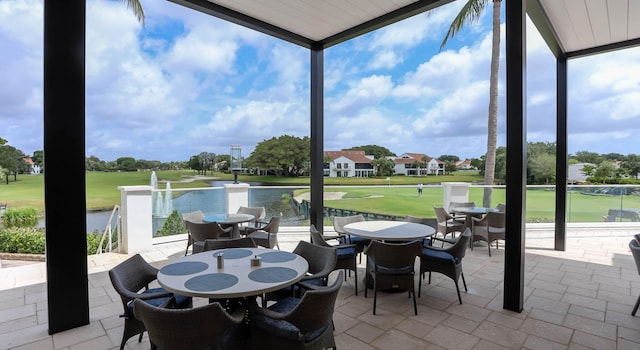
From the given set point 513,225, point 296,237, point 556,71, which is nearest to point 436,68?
point 556,71

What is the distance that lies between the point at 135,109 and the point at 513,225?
23172mm

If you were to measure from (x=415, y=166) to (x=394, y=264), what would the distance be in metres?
18.6

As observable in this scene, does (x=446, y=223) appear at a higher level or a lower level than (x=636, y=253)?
lower

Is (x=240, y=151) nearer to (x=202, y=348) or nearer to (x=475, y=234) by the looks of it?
(x=475, y=234)

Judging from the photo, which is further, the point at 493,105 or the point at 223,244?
the point at 493,105

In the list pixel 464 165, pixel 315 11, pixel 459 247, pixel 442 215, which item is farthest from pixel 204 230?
pixel 464 165

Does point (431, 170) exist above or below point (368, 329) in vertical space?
above

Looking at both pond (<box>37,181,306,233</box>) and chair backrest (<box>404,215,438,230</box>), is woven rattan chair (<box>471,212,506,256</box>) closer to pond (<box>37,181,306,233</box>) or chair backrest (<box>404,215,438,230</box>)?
chair backrest (<box>404,215,438,230</box>)

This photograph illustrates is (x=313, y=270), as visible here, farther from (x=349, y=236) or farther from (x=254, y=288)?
(x=349, y=236)

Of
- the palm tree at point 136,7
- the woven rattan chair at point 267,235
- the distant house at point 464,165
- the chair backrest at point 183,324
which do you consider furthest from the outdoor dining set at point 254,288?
the distant house at point 464,165

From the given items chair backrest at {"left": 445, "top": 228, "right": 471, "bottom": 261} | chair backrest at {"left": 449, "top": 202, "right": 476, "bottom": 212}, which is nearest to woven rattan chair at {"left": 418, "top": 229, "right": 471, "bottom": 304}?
chair backrest at {"left": 445, "top": 228, "right": 471, "bottom": 261}

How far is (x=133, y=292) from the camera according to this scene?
87.8 inches

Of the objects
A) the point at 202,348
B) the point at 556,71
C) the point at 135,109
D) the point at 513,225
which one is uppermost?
the point at 135,109

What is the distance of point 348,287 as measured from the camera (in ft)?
12.1
